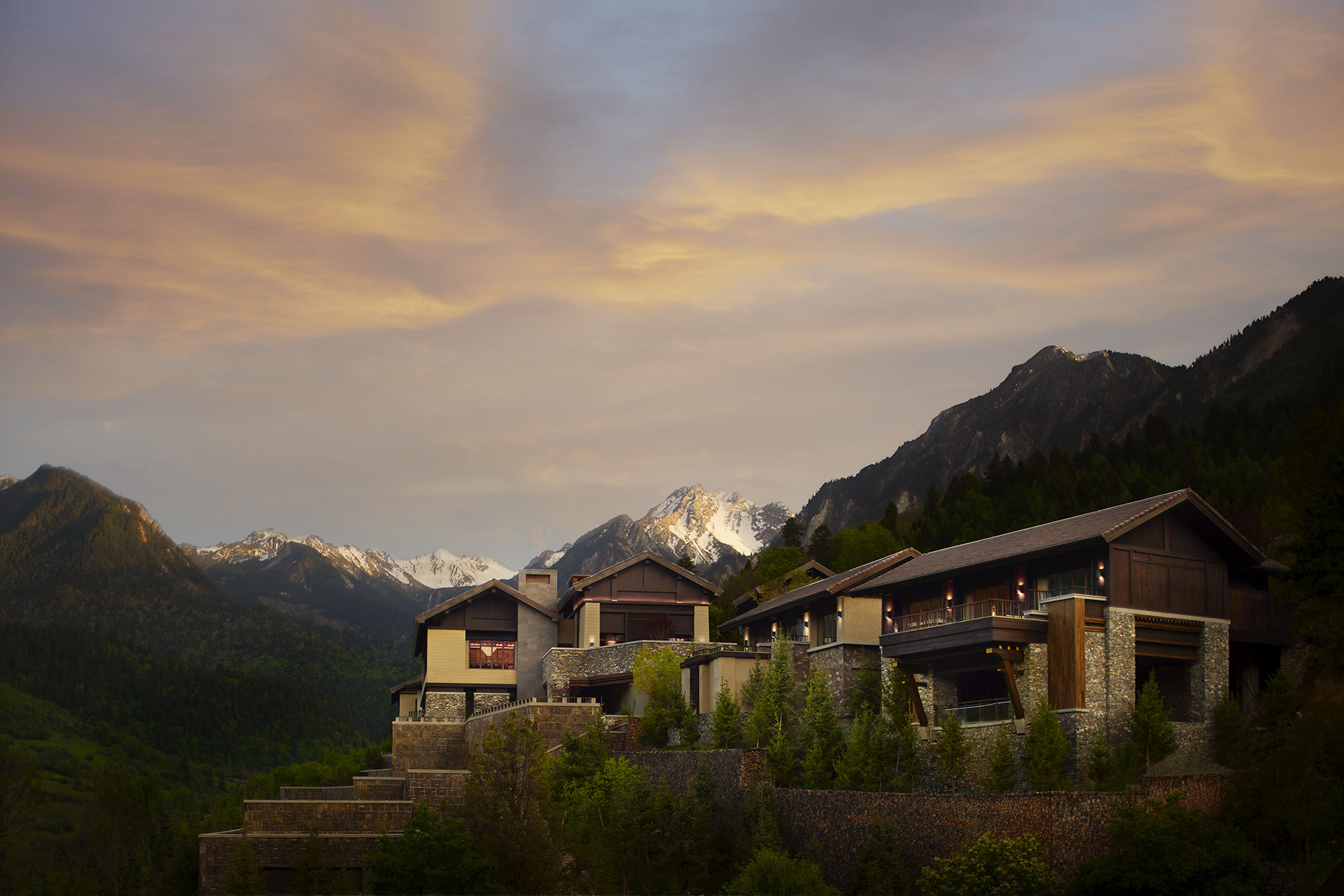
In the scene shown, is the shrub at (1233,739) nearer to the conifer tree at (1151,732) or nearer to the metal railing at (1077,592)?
the conifer tree at (1151,732)

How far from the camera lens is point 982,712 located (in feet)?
141

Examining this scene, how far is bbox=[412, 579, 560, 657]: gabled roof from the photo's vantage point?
64.1 meters

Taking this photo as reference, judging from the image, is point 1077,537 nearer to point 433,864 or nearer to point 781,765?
point 781,765

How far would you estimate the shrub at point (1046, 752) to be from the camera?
124ft

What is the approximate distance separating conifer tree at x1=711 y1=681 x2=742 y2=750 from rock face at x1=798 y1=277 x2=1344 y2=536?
277 ft

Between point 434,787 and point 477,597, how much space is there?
1842 cm

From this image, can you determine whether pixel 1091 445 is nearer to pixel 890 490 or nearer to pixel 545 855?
pixel 545 855

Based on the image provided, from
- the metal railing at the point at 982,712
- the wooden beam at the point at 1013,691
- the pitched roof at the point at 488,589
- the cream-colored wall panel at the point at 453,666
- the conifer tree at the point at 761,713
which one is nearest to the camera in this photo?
the wooden beam at the point at 1013,691

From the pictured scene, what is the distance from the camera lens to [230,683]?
154250 millimetres

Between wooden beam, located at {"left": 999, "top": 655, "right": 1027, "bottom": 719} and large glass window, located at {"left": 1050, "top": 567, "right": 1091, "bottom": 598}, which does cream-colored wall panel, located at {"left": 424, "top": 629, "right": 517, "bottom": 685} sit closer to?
wooden beam, located at {"left": 999, "top": 655, "right": 1027, "bottom": 719}

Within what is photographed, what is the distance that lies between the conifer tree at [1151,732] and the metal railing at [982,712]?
421 cm

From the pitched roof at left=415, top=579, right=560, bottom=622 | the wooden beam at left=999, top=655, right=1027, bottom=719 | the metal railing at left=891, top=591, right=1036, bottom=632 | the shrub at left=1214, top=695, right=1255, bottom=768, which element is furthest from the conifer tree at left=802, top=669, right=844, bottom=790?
the pitched roof at left=415, top=579, right=560, bottom=622

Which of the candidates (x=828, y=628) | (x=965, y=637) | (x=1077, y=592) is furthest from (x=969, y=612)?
(x=828, y=628)


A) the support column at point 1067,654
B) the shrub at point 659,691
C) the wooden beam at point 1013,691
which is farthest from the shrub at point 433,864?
the support column at point 1067,654
